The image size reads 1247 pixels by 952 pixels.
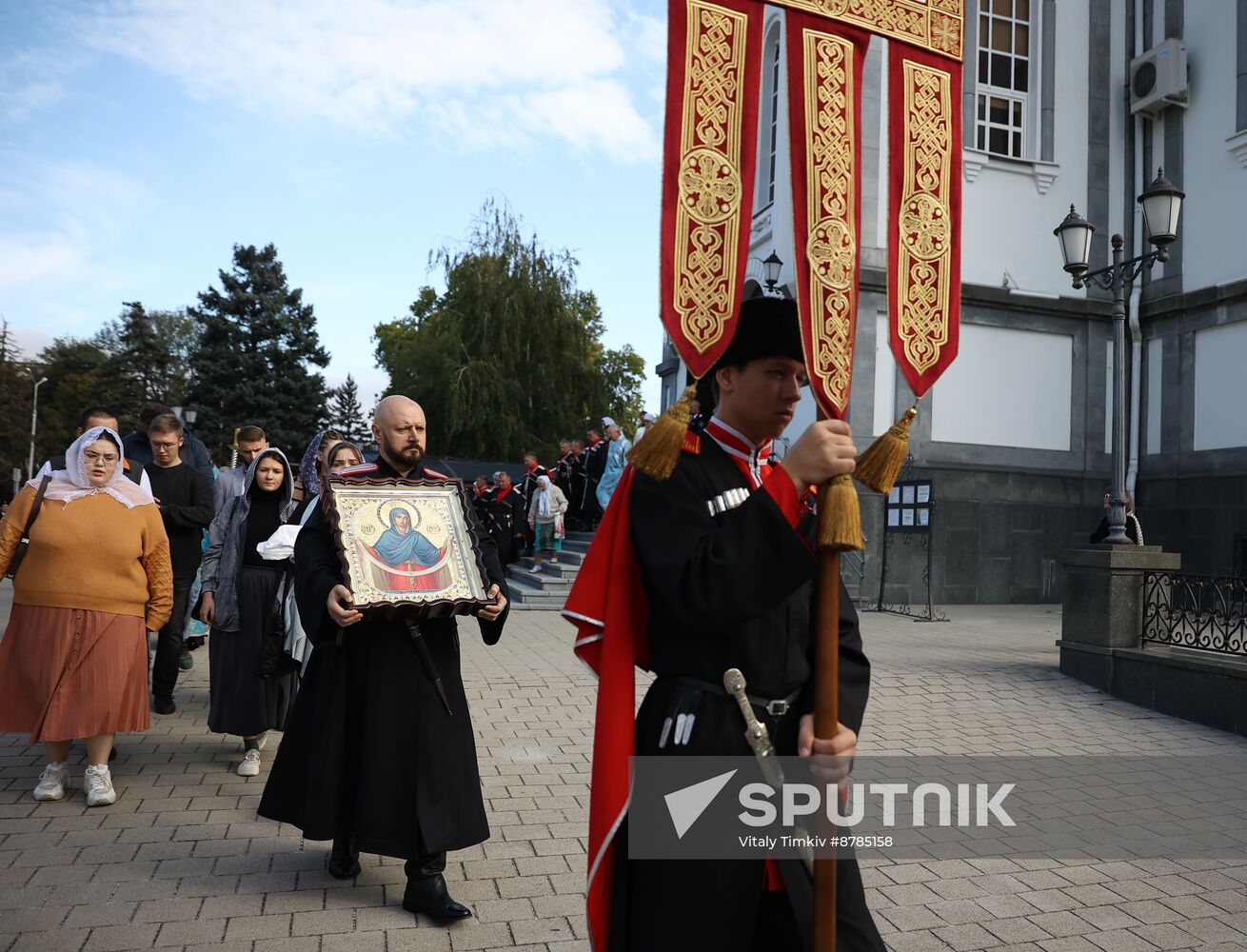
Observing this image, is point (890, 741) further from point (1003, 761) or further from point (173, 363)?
point (173, 363)

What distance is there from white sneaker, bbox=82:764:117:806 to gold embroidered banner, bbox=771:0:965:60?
514 centimetres

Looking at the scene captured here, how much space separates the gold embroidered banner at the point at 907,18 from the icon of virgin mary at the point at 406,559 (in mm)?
2672

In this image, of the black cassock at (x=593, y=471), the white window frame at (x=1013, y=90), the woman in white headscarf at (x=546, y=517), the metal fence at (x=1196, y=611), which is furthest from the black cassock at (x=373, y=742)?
the white window frame at (x=1013, y=90)

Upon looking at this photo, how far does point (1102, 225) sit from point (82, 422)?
17.1m

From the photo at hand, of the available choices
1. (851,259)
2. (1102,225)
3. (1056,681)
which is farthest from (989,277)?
(851,259)

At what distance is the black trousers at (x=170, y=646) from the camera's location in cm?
730

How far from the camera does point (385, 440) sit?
14.6ft

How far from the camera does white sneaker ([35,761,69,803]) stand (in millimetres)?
5281

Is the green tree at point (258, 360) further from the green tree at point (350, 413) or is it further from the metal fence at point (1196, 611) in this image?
the metal fence at point (1196, 611)

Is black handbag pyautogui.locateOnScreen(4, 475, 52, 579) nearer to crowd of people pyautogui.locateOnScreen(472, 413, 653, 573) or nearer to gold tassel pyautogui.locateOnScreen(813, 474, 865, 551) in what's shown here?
gold tassel pyautogui.locateOnScreen(813, 474, 865, 551)

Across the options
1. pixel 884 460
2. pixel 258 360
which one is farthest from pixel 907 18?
pixel 258 360

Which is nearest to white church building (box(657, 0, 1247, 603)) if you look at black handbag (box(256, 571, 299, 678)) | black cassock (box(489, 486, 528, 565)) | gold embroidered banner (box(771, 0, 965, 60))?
black cassock (box(489, 486, 528, 565))

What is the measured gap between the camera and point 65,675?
5.24m

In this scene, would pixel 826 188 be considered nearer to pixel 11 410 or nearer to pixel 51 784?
pixel 51 784
